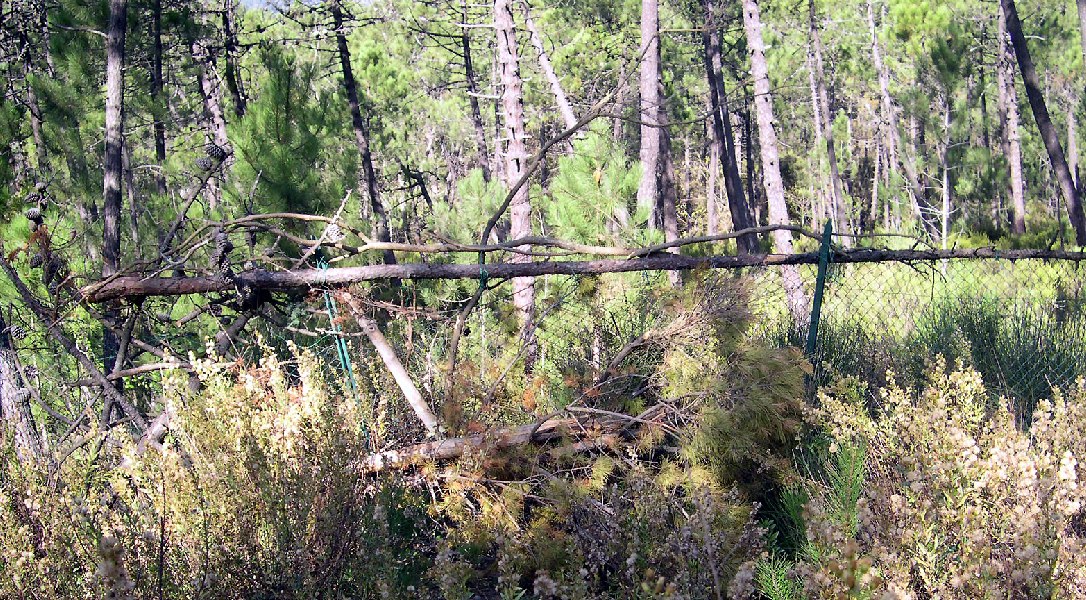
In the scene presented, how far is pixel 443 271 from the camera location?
405 cm

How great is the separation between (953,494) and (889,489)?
544 millimetres

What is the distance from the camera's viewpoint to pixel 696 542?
2.78 metres

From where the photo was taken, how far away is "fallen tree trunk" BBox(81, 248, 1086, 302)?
3.91 meters

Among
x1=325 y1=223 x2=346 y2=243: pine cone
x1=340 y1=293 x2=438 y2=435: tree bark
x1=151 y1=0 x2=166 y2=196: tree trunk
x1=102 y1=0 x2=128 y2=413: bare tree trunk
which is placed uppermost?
x1=151 y1=0 x2=166 y2=196: tree trunk

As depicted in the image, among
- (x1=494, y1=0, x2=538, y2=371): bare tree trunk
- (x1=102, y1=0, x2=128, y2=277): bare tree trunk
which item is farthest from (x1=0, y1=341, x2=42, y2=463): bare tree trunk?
(x1=494, y1=0, x2=538, y2=371): bare tree trunk

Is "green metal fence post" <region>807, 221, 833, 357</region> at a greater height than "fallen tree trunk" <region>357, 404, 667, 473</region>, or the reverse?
"green metal fence post" <region>807, 221, 833, 357</region>

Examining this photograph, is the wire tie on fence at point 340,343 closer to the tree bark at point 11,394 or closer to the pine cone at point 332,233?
the pine cone at point 332,233

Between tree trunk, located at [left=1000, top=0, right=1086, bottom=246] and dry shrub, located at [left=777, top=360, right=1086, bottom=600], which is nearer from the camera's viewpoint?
dry shrub, located at [left=777, top=360, right=1086, bottom=600]

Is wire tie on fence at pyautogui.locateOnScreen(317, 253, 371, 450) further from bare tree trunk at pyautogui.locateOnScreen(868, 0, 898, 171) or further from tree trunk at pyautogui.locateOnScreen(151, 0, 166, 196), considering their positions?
bare tree trunk at pyautogui.locateOnScreen(868, 0, 898, 171)

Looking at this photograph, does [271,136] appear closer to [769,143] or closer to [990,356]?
[990,356]

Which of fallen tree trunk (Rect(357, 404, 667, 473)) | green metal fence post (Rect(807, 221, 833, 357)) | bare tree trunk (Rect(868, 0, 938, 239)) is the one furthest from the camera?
bare tree trunk (Rect(868, 0, 938, 239))

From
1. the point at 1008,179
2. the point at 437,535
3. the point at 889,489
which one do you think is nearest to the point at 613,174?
the point at 437,535

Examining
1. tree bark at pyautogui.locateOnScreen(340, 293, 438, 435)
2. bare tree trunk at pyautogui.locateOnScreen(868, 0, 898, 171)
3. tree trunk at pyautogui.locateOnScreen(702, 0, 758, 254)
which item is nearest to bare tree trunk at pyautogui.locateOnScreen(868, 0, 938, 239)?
bare tree trunk at pyautogui.locateOnScreen(868, 0, 898, 171)

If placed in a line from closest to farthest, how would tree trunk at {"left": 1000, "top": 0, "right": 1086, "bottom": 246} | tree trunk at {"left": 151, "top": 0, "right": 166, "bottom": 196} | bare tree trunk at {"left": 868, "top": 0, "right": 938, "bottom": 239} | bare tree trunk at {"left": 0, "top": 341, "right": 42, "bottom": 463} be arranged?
bare tree trunk at {"left": 0, "top": 341, "right": 42, "bottom": 463} < tree trunk at {"left": 151, "top": 0, "right": 166, "bottom": 196} < tree trunk at {"left": 1000, "top": 0, "right": 1086, "bottom": 246} < bare tree trunk at {"left": 868, "top": 0, "right": 938, "bottom": 239}
